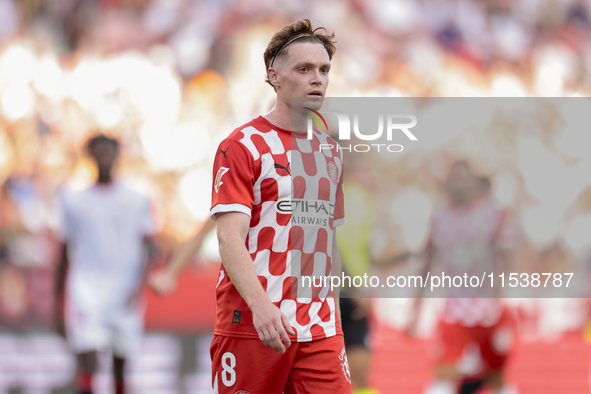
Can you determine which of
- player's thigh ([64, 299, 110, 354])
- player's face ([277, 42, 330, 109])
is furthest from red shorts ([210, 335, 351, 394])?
player's thigh ([64, 299, 110, 354])

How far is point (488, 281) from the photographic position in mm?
4523

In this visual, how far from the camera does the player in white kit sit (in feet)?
16.8

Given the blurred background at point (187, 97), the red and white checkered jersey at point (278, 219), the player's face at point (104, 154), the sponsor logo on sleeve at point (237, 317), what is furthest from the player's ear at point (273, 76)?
the blurred background at point (187, 97)

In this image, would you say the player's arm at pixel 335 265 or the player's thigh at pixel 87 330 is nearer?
the player's arm at pixel 335 265

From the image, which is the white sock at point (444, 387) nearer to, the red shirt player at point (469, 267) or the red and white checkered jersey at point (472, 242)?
the red shirt player at point (469, 267)

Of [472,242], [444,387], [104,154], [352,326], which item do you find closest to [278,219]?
[352,326]

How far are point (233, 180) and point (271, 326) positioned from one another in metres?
0.53

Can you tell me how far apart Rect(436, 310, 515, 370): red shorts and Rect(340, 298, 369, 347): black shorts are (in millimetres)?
1195

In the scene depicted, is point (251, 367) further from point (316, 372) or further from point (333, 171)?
point (333, 171)

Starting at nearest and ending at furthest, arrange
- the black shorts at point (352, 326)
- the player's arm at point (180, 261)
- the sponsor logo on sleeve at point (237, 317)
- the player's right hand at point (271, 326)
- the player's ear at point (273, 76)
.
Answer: the player's right hand at point (271, 326) → the sponsor logo on sleeve at point (237, 317) → the player's ear at point (273, 76) → the player's arm at point (180, 261) → the black shorts at point (352, 326)

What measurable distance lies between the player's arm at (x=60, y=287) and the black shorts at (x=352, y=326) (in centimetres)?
219

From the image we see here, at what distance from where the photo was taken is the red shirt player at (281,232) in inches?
91.7

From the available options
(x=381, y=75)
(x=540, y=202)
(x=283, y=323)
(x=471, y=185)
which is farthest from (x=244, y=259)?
(x=381, y=75)

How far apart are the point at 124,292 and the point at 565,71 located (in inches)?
316
